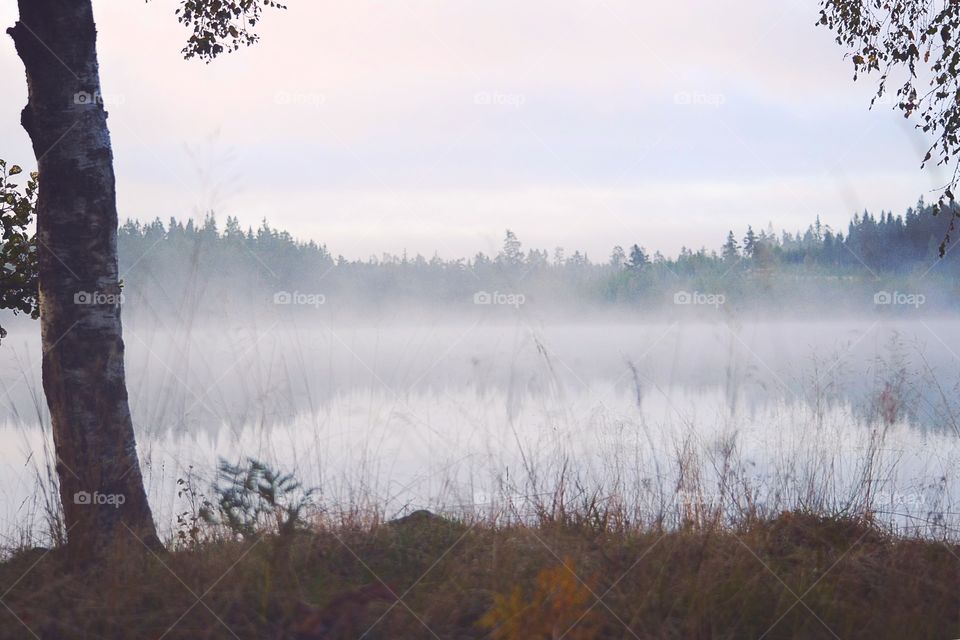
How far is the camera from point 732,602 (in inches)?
130

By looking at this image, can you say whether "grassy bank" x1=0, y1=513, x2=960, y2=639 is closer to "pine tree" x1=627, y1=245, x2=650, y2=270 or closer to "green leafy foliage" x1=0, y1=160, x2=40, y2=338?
"green leafy foliage" x1=0, y1=160, x2=40, y2=338

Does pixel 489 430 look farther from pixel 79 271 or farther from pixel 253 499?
pixel 79 271

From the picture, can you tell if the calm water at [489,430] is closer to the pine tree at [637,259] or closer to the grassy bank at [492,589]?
the grassy bank at [492,589]

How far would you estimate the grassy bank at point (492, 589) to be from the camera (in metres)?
3.03

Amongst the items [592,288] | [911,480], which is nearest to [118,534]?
[911,480]

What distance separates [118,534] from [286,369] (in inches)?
54.0

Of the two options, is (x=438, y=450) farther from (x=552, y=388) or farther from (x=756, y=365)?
(x=756, y=365)

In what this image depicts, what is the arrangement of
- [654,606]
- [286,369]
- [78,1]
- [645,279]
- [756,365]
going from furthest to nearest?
[645,279], [756,365], [286,369], [78,1], [654,606]

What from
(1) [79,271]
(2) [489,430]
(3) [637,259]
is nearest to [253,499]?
(1) [79,271]

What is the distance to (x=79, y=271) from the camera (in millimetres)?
4500

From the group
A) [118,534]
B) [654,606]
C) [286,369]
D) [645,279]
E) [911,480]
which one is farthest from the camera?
[645,279]

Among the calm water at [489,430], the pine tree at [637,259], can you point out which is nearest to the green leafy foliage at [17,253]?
the calm water at [489,430]

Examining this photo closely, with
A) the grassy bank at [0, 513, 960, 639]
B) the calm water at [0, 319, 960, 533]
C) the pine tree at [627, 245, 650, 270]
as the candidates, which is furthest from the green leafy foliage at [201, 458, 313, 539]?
the pine tree at [627, 245, 650, 270]

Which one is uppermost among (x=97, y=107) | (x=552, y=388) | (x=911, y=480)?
(x=97, y=107)
